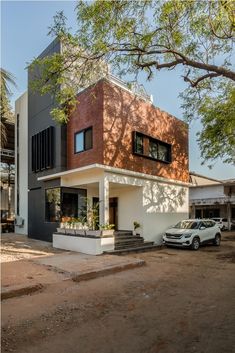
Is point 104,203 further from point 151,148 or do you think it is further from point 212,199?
point 212,199

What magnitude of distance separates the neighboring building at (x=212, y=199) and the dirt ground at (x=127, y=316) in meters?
22.5

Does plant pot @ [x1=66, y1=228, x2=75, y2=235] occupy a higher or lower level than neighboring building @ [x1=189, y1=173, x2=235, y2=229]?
lower

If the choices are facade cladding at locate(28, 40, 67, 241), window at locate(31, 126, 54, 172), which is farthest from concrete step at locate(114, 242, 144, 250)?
window at locate(31, 126, 54, 172)

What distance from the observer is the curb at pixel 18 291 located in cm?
727

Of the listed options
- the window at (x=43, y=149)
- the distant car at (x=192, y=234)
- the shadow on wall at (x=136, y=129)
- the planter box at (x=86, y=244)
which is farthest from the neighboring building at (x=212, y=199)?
the planter box at (x=86, y=244)

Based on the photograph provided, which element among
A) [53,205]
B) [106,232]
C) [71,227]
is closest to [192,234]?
[106,232]

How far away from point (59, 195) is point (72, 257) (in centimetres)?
514

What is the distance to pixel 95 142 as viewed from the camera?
15297 mm

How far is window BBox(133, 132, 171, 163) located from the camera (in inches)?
684

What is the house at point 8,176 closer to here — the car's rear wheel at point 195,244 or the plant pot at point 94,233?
the plant pot at point 94,233

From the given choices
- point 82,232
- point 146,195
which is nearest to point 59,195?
point 82,232

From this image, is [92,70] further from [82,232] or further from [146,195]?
[146,195]

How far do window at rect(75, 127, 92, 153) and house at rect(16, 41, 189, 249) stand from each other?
0.05m

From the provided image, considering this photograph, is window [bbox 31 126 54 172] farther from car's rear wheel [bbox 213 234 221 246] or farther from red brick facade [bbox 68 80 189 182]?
car's rear wheel [bbox 213 234 221 246]
